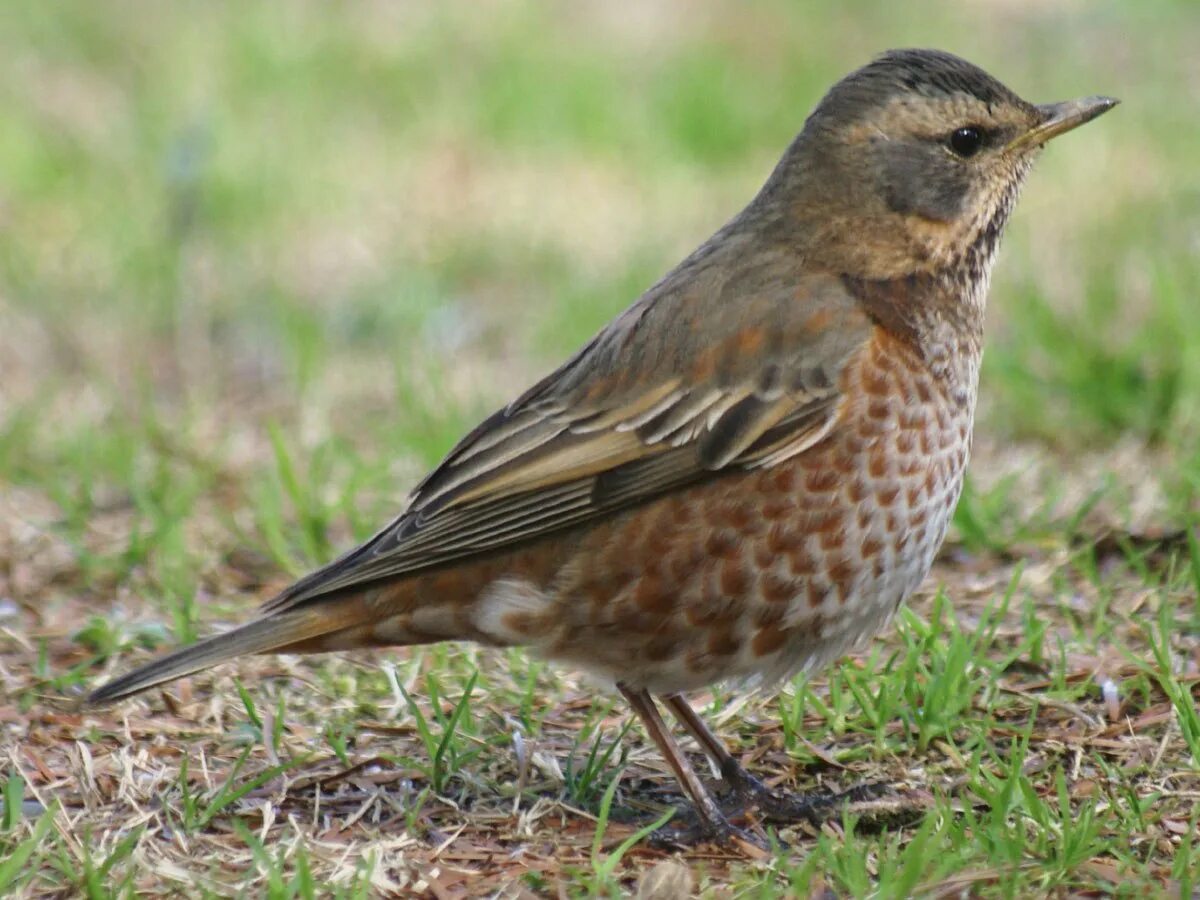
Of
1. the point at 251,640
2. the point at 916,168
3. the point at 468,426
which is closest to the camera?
the point at 251,640

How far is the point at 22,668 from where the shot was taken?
567 centimetres

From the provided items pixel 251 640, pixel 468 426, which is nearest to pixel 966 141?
pixel 251 640

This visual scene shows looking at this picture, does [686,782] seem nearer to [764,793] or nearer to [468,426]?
[764,793]

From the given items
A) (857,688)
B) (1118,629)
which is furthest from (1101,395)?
(857,688)

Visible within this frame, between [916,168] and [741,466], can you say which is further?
[916,168]

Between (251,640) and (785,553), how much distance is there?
1383 mm

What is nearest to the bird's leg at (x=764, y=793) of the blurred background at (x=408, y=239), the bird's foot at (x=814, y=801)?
the bird's foot at (x=814, y=801)

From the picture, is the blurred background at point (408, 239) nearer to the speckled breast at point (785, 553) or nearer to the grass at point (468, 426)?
the grass at point (468, 426)

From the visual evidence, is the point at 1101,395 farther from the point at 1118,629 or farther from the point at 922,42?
the point at 922,42

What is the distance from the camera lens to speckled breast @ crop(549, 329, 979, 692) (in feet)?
15.5

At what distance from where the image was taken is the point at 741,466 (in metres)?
4.85

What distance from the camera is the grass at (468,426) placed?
4.54 m

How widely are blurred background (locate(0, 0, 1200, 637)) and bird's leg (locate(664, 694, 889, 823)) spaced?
5.46ft

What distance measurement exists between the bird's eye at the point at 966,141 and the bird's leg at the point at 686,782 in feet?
5.72
